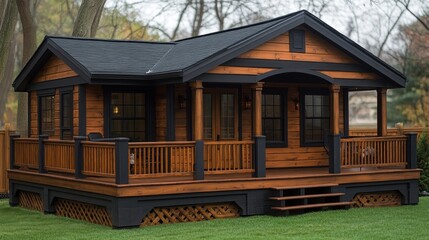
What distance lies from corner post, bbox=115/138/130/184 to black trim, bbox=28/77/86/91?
267cm

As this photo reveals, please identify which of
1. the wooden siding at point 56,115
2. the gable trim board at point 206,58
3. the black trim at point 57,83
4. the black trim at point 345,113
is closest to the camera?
the gable trim board at point 206,58

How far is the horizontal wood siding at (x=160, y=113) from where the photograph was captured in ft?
58.5

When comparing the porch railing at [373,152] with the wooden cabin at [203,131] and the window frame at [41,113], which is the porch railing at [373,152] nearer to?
the wooden cabin at [203,131]

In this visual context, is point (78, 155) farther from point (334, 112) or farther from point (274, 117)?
point (334, 112)

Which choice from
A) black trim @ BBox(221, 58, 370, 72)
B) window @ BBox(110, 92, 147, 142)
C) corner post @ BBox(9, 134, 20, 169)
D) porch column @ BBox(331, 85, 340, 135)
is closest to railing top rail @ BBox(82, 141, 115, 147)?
window @ BBox(110, 92, 147, 142)

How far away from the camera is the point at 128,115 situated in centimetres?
1784

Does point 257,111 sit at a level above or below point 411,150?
above

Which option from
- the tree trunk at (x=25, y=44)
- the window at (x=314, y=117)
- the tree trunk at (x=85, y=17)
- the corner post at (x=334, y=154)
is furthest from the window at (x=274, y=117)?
the tree trunk at (x=25, y=44)

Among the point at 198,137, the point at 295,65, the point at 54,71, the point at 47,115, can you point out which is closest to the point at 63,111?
the point at 54,71

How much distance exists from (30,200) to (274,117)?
6.11 meters

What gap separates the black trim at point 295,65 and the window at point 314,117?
1.92 metres

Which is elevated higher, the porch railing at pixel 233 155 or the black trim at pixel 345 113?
the black trim at pixel 345 113

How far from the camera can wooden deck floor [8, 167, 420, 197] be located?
49.2 ft

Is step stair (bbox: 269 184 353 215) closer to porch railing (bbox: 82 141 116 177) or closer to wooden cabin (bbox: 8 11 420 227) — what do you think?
wooden cabin (bbox: 8 11 420 227)
